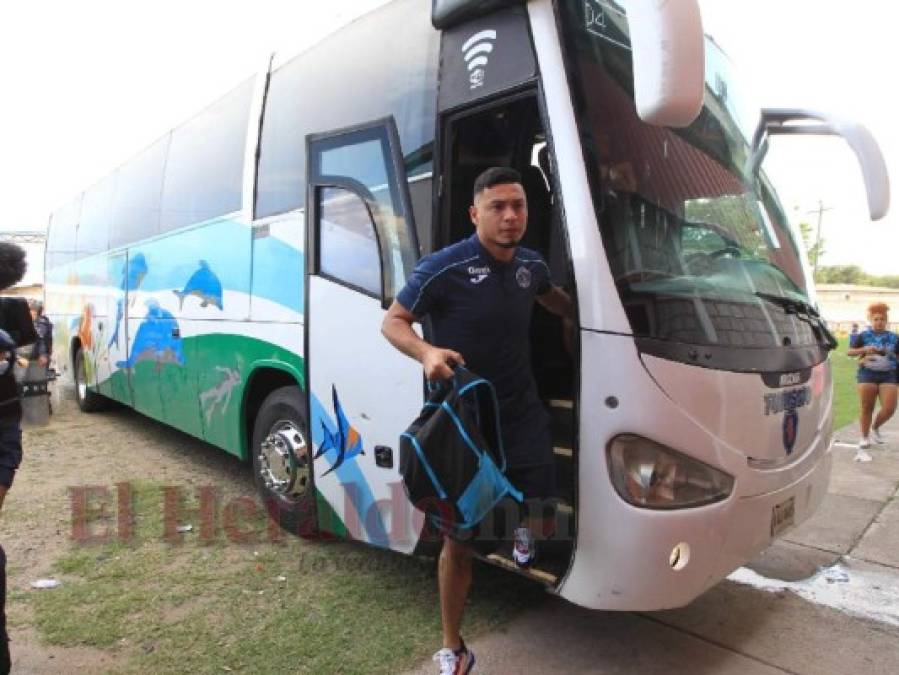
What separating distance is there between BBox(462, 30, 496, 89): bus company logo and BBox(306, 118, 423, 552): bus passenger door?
0.53 m

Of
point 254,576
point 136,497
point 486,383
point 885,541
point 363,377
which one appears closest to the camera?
point 486,383

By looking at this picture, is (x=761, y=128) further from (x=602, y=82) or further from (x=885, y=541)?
(x=885, y=541)

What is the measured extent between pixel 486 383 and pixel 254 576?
225 centimetres

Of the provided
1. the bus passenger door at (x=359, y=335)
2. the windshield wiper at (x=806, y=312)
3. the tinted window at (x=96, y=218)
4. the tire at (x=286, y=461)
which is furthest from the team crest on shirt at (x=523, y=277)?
the tinted window at (x=96, y=218)

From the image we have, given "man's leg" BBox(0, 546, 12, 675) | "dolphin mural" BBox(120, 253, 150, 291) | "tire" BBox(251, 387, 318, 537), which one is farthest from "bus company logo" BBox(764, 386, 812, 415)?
"dolphin mural" BBox(120, 253, 150, 291)

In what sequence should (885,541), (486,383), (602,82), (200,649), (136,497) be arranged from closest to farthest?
1. (486,383)
2. (602,82)
3. (200,649)
4. (885,541)
5. (136,497)

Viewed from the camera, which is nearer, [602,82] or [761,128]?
[602,82]

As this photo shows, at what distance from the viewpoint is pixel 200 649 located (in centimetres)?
311

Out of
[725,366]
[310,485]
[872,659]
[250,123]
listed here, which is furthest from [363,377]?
[872,659]

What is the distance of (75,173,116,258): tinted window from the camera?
320 inches

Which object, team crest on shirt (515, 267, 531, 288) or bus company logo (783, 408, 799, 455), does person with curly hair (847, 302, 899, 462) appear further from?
team crest on shirt (515, 267, 531, 288)

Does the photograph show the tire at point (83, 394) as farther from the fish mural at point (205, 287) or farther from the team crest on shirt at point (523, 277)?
the team crest on shirt at point (523, 277)

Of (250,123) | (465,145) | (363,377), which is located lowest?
(363,377)

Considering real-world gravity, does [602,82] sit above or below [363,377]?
above
